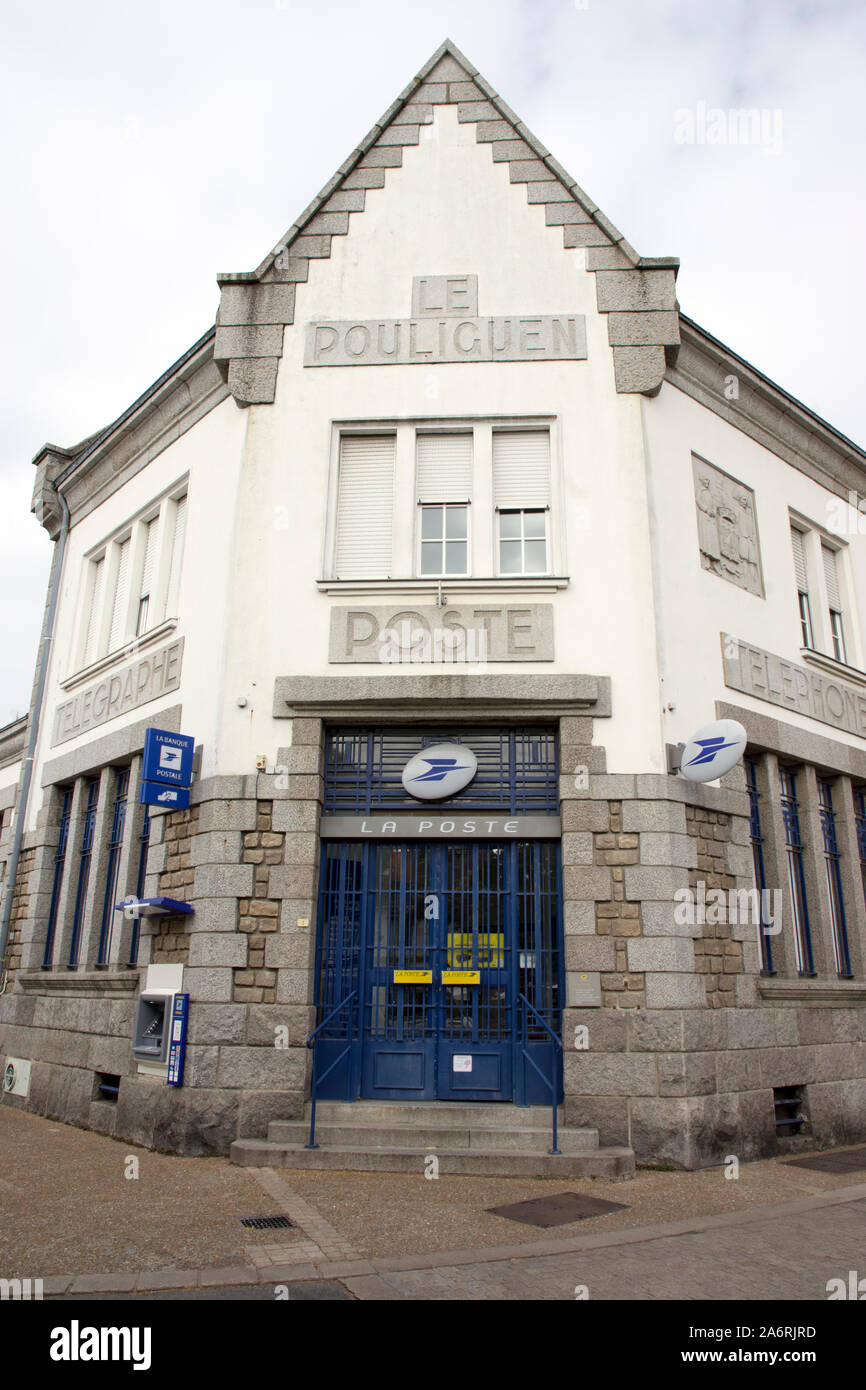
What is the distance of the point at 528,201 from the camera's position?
38.5 feet

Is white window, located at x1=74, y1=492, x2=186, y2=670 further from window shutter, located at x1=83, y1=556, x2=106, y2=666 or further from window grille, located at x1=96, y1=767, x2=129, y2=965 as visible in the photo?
window grille, located at x1=96, y1=767, x2=129, y2=965

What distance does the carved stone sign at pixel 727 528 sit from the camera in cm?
1148

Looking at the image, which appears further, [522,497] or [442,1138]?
[522,497]

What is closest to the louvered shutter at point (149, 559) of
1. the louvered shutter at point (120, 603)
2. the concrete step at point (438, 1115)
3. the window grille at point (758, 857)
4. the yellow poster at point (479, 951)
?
the louvered shutter at point (120, 603)

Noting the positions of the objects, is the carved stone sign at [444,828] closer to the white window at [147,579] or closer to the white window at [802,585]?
the white window at [147,579]

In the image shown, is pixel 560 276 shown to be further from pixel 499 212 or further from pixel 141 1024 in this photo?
pixel 141 1024

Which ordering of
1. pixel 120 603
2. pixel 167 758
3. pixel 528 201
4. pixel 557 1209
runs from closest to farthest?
pixel 557 1209
pixel 167 758
pixel 528 201
pixel 120 603

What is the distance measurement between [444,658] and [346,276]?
4.89 metres

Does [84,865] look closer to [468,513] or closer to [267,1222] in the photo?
[468,513]

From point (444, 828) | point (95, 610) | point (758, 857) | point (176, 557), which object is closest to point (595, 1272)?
point (444, 828)

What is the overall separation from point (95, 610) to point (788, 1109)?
10.9m

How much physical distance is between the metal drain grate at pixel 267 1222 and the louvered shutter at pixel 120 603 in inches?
322

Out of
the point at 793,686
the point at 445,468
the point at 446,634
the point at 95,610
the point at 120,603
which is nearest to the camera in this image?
the point at 446,634

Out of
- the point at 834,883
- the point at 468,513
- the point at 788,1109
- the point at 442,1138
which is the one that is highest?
the point at 468,513
